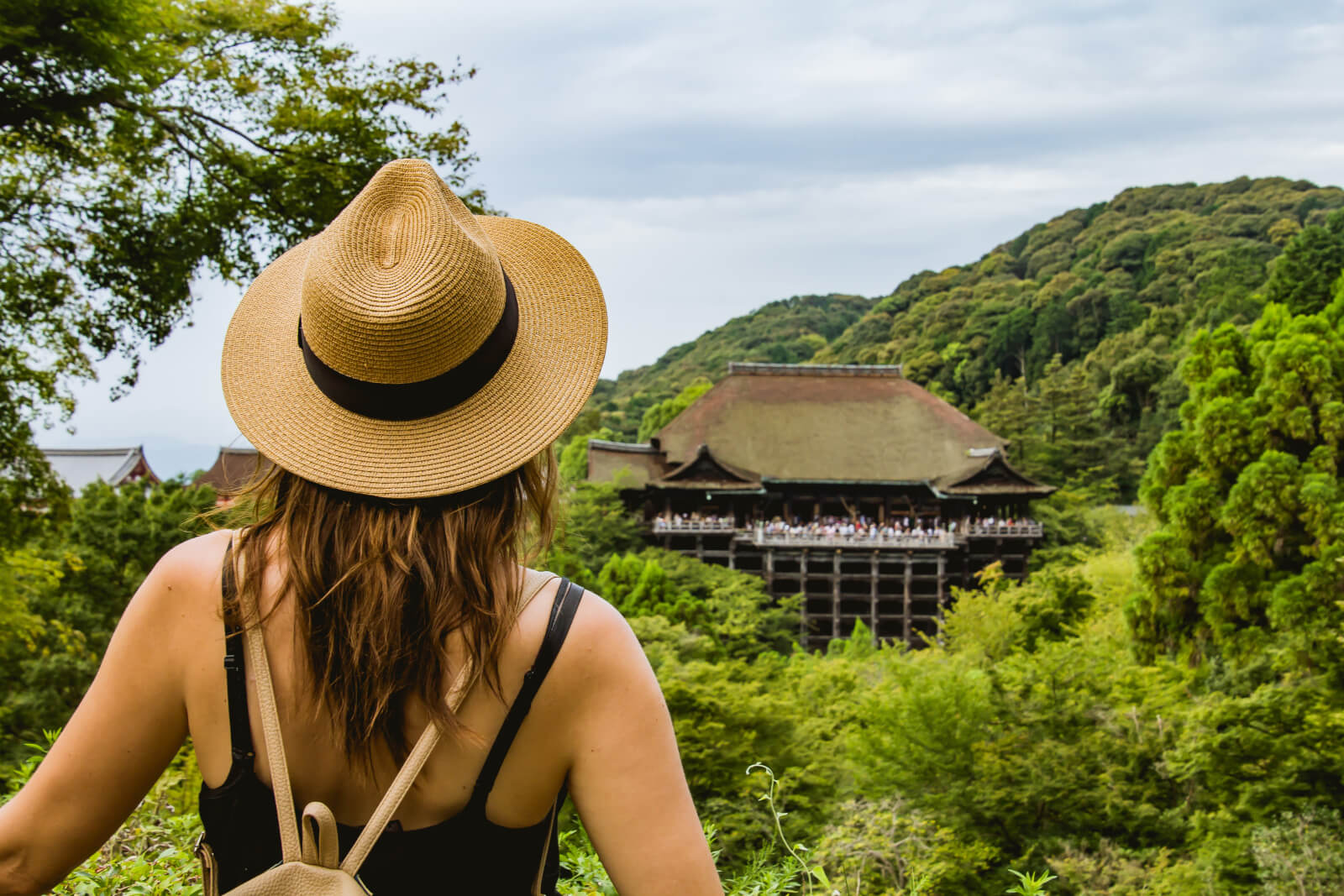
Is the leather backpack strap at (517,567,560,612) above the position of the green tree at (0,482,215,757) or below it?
above

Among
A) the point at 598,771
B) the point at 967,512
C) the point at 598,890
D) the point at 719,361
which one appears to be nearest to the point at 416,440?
the point at 598,771

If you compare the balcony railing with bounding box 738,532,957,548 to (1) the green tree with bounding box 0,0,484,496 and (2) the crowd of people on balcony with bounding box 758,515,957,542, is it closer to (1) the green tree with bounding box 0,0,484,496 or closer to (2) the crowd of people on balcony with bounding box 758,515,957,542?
(2) the crowd of people on balcony with bounding box 758,515,957,542

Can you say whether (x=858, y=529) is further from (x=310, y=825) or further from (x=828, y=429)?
(x=310, y=825)

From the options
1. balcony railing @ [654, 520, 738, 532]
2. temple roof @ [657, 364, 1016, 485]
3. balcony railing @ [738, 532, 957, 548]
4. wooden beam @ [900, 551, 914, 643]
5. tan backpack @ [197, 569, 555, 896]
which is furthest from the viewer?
temple roof @ [657, 364, 1016, 485]

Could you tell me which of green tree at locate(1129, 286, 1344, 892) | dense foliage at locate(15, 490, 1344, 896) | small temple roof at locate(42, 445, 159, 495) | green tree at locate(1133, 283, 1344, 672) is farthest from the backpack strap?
small temple roof at locate(42, 445, 159, 495)

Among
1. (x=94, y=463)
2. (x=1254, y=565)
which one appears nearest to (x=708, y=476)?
(x=1254, y=565)

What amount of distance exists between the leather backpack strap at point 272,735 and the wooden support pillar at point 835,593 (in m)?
20.6

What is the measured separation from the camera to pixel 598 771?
0.96 meters

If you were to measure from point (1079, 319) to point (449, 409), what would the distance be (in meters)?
47.3

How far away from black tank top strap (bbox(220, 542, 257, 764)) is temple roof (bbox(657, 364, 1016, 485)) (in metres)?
20.7

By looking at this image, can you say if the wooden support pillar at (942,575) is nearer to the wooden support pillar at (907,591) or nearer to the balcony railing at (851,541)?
the balcony railing at (851,541)

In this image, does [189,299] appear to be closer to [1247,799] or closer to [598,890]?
[598,890]

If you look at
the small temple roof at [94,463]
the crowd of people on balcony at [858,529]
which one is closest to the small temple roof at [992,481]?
the crowd of people on balcony at [858,529]

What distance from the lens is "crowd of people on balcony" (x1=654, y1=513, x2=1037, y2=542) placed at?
2072cm
